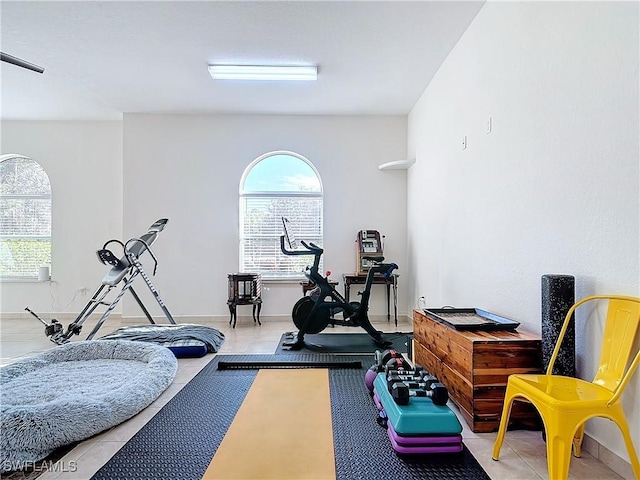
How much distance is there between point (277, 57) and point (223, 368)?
3243 mm

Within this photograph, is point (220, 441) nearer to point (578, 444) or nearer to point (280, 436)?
point (280, 436)

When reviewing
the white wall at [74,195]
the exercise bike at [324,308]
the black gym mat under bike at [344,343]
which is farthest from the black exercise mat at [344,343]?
the white wall at [74,195]

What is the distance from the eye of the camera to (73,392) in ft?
8.25

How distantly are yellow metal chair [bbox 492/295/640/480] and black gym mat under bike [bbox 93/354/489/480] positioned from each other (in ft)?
1.35

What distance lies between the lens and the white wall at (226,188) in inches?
223

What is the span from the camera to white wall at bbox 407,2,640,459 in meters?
1.77

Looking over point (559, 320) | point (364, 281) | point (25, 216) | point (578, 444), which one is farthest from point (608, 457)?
point (25, 216)

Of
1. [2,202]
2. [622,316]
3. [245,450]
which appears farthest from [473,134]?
[2,202]

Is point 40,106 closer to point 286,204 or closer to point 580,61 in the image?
point 286,204

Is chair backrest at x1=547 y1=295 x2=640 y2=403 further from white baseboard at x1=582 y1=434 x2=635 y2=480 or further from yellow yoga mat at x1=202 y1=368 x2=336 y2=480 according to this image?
yellow yoga mat at x1=202 y1=368 x2=336 y2=480

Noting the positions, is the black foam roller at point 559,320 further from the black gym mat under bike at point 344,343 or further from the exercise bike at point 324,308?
the exercise bike at point 324,308

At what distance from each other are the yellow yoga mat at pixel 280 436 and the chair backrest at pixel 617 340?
1409 mm

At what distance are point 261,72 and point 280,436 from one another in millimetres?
3754

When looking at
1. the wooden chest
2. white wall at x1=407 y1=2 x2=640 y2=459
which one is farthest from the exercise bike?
the wooden chest
